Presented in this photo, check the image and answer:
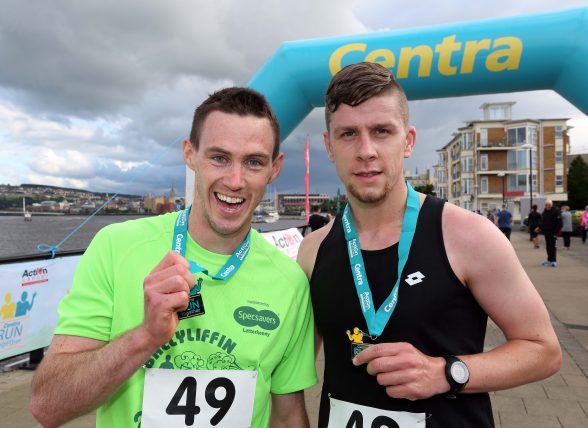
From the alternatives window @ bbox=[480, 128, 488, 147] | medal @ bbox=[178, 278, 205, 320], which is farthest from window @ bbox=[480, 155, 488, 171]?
medal @ bbox=[178, 278, 205, 320]

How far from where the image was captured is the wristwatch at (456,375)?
61.4 inches

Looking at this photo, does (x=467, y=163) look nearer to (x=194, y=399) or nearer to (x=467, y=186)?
(x=467, y=186)

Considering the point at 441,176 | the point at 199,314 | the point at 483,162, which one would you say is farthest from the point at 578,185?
the point at 199,314

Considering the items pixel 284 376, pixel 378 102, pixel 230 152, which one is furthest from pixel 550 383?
pixel 230 152

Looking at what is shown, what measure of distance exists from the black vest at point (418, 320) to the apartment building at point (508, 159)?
54510mm

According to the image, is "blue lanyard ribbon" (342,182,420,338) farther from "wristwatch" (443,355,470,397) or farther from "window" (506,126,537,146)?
"window" (506,126,537,146)

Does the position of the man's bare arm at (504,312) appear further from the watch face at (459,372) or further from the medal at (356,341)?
the medal at (356,341)

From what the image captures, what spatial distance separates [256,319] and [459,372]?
820mm

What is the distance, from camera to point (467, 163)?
57219mm

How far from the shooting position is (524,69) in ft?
15.8

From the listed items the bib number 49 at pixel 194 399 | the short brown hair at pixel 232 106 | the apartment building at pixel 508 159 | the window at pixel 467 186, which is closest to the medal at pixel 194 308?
the bib number 49 at pixel 194 399

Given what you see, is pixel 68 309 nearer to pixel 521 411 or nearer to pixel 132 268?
pixel 132 268

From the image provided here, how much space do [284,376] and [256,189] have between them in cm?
85

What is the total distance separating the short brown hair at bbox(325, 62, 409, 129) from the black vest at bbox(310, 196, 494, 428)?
21.4 inches
